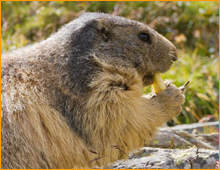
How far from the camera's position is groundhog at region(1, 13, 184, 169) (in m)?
4.93

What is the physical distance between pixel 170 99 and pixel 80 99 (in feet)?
3.78

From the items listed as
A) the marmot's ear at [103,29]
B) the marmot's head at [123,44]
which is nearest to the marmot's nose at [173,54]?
the marmot's head at [123,44]

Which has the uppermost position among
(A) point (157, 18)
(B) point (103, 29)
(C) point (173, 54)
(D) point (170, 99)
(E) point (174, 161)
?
(B) point (103, 29)

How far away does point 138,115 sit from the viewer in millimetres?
5281

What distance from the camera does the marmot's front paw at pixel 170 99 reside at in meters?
5.63

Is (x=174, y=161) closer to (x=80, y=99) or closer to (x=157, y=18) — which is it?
(x=80, y=99)

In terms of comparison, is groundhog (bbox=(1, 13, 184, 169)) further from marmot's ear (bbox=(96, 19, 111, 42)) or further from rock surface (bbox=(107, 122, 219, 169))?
rock surface (bbox=(107, 122, 219, 169))

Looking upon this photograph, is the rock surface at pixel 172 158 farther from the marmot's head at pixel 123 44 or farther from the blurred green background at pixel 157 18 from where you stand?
the blurred green background at pixel 157 18

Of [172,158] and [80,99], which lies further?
→ [172,158]

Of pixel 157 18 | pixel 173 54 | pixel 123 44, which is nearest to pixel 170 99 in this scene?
pixel 173 54

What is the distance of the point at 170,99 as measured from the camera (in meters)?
5.66

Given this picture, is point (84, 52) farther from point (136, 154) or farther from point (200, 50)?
point (200, 50)

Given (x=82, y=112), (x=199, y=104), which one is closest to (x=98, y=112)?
(x=82, y=112)

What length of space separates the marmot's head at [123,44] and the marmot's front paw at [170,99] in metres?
0.30
